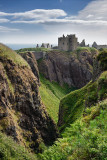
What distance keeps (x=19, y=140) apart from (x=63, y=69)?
9882cm

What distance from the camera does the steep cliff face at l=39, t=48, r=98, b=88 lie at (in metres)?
119

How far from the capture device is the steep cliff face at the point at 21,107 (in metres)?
26.6

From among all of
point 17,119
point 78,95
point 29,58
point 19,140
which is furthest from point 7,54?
point 29,58

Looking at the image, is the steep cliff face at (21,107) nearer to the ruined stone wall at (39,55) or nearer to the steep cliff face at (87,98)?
the steep cliff face at (87,98)

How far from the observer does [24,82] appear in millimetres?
33656

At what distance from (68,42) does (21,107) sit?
4080 inches

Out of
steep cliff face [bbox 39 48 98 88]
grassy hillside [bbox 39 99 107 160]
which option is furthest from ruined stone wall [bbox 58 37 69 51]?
grassy hillside [bbox 39 99 107 160]

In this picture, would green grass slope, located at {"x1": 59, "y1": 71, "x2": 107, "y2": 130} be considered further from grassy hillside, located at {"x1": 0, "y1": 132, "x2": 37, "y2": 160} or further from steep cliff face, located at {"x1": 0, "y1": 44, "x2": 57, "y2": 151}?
grassy hillside, located at {"x1": 0, "y1": 132, "x2": 37, "y2": 160}

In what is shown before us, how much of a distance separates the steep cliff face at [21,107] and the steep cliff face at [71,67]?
80218 millimetres

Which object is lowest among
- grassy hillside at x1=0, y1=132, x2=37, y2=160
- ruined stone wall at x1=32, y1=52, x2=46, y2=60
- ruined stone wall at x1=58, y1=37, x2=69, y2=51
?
grassy hillside at x1=0, y1=132, x2=37, y2=160

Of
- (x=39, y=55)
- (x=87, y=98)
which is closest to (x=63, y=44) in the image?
(x=39, y=55)

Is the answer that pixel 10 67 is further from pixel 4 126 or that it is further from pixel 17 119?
pixel 4 126

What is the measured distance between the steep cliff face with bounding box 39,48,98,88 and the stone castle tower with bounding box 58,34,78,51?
5.35m

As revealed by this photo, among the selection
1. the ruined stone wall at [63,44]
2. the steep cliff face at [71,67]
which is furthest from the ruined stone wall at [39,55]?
the ruined stone wall at [63,44]
